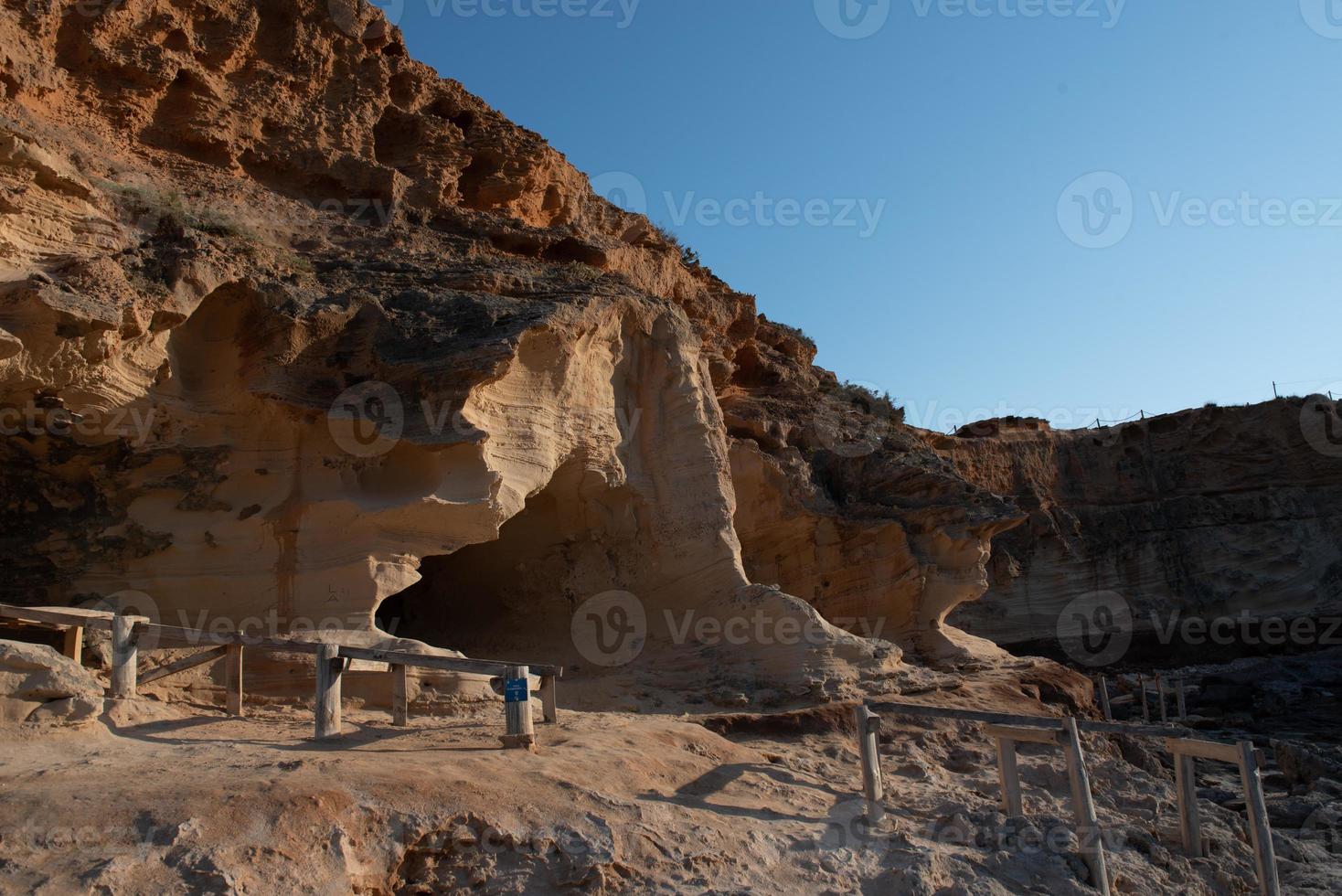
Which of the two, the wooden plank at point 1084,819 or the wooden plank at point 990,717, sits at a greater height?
the wooden plank at point 990,717

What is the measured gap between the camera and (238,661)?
8297 mm

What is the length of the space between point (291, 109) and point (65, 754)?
879 cm

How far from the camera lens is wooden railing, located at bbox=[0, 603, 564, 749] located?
749 cm

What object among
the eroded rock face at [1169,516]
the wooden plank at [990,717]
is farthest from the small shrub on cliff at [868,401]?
the wooden plank at [990,717]

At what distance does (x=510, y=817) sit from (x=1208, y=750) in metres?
5.75

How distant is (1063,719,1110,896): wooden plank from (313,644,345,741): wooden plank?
573 cm

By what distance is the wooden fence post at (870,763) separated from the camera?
859 centimetres

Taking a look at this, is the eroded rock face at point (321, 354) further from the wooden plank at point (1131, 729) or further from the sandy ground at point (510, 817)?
the wooden plank at point (1131, 729)

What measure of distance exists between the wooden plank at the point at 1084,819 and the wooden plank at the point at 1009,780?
49 centimetres

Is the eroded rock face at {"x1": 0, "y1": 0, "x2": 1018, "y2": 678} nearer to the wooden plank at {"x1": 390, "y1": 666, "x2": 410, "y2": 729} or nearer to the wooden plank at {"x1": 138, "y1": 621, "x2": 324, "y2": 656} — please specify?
the wooden plank at {"x1": 390, "y1": 666, "x2": 410, "y2": 729}

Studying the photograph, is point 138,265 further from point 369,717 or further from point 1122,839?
point 1122,839

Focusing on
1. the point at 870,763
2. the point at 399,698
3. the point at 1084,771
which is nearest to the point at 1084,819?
the point at 1084,771

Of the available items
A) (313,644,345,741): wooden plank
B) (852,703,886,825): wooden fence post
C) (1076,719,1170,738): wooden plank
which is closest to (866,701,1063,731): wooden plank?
(852,703,886,825): wooden fence post

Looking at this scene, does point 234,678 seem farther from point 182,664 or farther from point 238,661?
point 182,664
